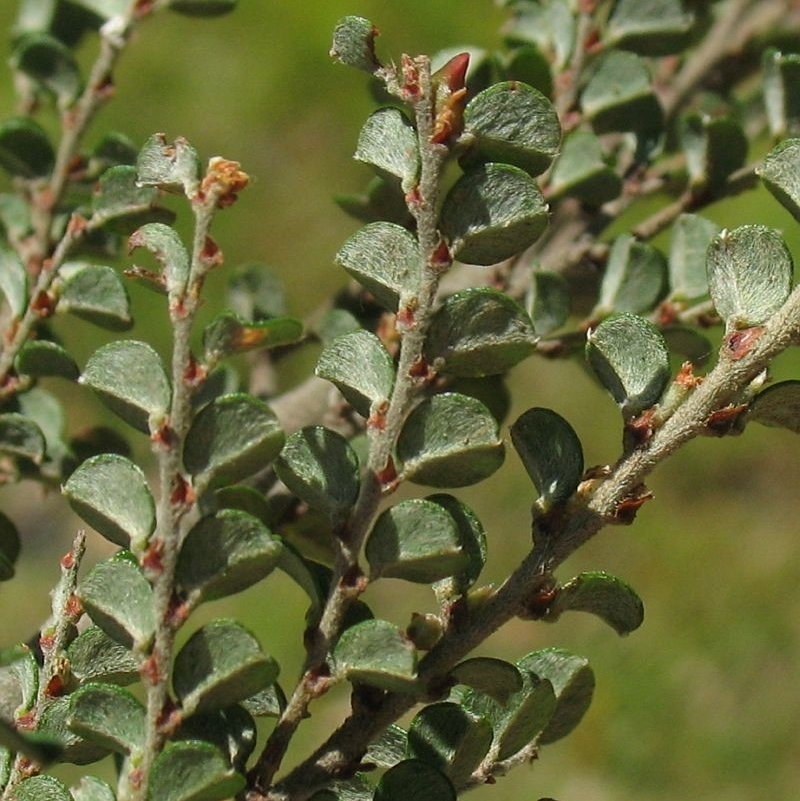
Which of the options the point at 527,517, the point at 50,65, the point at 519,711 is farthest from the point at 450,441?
the point at 527,517

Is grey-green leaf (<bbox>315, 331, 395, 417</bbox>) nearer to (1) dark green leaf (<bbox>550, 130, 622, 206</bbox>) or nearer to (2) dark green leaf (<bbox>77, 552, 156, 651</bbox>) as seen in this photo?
(2) dark green leaf (<bbox>77, 552, 156, 651</bbox>)

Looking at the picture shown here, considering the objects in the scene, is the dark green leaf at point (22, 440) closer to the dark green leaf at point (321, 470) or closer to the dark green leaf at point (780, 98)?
the dark green leaf at point (321, 470)

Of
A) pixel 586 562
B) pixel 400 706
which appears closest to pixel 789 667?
pixel 586 562

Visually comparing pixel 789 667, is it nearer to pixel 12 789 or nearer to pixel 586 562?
pixel 586 562

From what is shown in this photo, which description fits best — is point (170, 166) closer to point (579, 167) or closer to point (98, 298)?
point (98, 298)

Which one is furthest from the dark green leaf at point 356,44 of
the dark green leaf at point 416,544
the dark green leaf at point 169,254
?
the dark green leaf at point 416,544

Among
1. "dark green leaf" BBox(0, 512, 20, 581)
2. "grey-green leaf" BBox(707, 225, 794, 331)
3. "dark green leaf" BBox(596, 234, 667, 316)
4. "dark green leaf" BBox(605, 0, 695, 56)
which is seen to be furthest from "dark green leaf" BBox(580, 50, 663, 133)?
"dark green leaf" BBox(0, 512, 20, 581)
